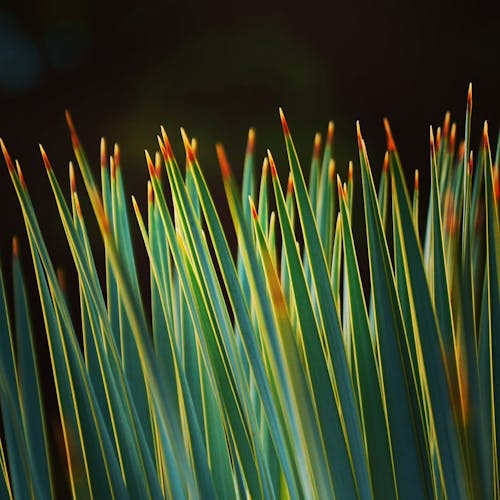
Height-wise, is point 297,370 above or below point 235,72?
below

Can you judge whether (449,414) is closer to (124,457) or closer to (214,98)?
(124,457)

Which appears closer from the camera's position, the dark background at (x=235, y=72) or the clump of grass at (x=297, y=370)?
the clump of grass at (x=297, y=370)

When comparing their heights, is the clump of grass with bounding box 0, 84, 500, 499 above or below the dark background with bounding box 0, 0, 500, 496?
below

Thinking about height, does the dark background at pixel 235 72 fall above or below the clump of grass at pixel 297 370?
above

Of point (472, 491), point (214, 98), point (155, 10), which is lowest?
point (472, 491)

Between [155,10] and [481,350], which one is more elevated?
[155,10]

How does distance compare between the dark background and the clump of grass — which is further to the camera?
the dark background

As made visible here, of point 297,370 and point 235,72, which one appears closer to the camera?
point 297,370

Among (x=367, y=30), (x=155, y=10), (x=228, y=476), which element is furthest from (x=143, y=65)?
(x=228, y=476)
